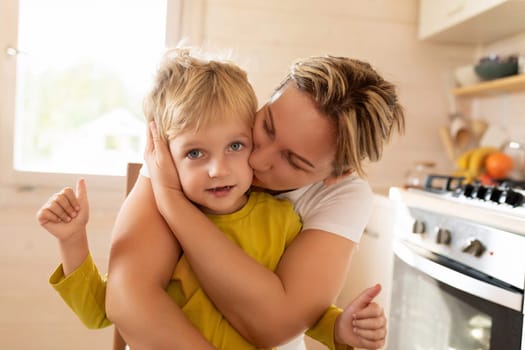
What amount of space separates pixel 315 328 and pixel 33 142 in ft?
6.38

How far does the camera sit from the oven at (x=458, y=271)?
4.19 feet

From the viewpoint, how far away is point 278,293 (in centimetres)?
84

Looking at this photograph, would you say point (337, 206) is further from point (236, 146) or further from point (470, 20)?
point (470, 20)

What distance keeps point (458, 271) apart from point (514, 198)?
0.25 meters

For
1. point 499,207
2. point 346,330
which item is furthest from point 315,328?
point 499,207

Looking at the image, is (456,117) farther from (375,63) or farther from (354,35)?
(354,35)

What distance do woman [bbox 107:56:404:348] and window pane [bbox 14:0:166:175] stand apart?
1.59 m

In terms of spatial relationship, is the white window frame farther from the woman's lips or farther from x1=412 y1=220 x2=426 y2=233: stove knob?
the woman's lips

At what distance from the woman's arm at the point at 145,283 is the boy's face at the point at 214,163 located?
85mm

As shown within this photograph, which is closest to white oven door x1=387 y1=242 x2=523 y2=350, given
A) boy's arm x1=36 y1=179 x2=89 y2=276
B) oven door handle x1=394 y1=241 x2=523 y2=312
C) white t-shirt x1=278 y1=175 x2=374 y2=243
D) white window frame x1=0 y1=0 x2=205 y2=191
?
oven door handle x1=394 y1=241 x2=523 y2=312

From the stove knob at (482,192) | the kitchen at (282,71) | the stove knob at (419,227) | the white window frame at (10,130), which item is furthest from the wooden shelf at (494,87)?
the white window frame at (10,130)

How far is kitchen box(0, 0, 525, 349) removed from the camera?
2.24 metres

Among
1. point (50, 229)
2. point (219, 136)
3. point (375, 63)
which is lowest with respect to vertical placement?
point (50, 229)

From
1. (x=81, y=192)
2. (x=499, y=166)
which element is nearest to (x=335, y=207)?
(x=81, y=192)
